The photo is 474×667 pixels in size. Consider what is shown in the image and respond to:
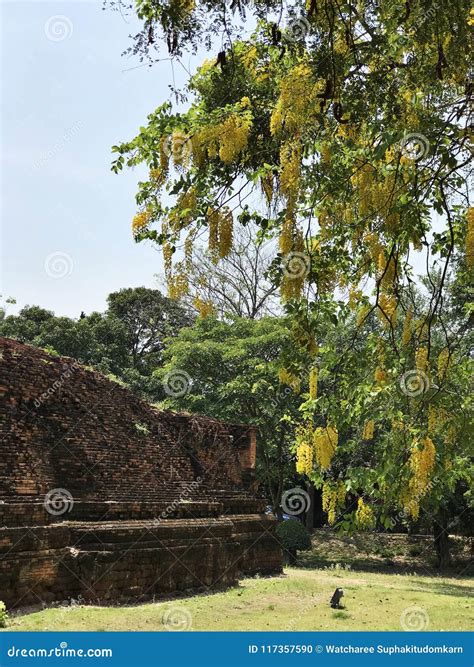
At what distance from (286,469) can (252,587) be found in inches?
396

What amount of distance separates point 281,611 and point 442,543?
15.0 metres

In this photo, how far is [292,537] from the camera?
76.4 feet

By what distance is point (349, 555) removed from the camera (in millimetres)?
26719

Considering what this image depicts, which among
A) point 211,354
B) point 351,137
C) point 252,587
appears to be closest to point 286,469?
point 211,354

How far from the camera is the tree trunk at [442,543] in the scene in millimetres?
24622

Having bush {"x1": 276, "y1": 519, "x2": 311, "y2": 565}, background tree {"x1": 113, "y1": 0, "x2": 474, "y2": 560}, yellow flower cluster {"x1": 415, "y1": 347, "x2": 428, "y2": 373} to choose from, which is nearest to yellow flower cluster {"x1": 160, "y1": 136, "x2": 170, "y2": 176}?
background tree {"x1": 113, "y1": 0, "x2": 474, "y2": 560}

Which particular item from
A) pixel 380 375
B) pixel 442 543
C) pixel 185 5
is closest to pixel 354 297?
pixel 380 375

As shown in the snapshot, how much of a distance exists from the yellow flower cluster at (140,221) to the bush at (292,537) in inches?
727

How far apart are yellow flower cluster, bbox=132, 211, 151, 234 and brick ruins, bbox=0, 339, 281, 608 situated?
513 centimetres

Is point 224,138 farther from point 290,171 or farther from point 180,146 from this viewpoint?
point 290,171

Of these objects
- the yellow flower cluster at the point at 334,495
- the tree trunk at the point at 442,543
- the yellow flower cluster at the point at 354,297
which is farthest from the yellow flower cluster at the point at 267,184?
the tree trunk at the point at 442,543

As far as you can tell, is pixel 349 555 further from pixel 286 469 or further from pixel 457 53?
pixel 457 53

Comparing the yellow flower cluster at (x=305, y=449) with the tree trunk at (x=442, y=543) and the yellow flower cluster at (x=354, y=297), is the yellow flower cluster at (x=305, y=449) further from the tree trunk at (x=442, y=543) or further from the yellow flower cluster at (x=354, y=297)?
the tree trunk at (x=442, y=543)

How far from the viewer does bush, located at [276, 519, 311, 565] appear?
23.1 m
